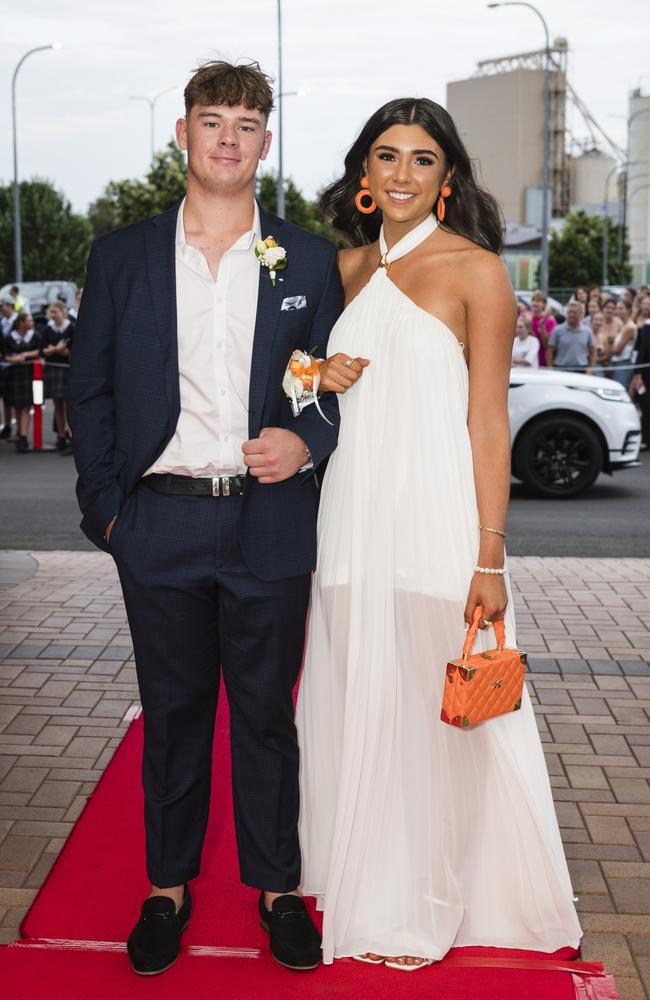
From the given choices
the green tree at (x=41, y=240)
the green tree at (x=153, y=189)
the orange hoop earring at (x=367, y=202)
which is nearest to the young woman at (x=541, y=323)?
the orange hoop earring at (x=367, y=202)

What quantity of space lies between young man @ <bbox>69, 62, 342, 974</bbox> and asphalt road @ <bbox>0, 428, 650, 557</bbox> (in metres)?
6.11

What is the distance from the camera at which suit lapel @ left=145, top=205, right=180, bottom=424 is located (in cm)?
294

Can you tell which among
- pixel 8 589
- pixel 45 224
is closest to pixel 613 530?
pixel 8 589

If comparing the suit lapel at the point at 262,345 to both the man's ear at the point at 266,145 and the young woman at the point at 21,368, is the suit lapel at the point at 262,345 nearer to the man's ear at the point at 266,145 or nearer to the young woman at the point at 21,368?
the man's ear at the point at 266,145

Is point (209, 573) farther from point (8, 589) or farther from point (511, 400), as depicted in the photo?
point (511, 400)

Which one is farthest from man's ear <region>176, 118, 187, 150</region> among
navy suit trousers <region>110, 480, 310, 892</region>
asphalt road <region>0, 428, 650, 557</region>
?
asphalt road <region>0, 428, 650, 557</region>

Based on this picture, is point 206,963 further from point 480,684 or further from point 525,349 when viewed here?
point 525,349

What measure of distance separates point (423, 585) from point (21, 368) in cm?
1344

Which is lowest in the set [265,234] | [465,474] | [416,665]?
[416,665]

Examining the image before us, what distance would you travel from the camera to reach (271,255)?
295cm

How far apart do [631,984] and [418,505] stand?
1.34 meters

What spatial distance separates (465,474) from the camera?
3.08m

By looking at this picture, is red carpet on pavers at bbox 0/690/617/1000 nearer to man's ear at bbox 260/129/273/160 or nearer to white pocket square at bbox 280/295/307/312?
white pocket square at bbox 280/295/307/312

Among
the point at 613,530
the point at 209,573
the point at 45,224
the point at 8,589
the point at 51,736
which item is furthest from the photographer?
the point at 45,224
